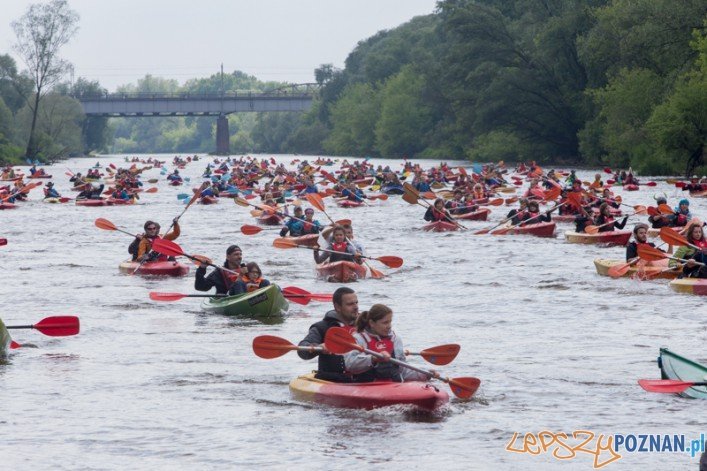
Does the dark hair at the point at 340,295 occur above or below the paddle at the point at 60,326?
above

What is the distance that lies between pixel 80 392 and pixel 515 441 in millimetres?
4510

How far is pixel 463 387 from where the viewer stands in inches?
424

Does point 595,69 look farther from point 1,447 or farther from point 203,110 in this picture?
point 203,110

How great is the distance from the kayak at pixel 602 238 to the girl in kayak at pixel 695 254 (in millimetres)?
6458

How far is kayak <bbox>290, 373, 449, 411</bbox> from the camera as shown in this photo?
1045cm

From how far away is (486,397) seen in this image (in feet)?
38.5

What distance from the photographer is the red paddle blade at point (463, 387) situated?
424 inches

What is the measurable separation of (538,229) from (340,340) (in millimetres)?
17901

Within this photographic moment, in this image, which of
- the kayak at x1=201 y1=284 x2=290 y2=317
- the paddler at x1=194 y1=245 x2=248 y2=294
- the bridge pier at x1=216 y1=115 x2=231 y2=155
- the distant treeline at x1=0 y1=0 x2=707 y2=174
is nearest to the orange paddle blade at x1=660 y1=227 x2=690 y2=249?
the kayak at x1=201 y1=284 x2=290 y2=317

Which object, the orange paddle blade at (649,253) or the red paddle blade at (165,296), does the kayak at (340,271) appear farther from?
the orange paddle blade at (649,253)

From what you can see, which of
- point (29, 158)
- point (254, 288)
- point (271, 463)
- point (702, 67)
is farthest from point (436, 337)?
point (29, 158)

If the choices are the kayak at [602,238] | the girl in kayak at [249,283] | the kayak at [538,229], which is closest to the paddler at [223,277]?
the girl in kayak at [249,283]

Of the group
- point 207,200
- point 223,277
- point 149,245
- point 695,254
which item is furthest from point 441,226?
point 207,200

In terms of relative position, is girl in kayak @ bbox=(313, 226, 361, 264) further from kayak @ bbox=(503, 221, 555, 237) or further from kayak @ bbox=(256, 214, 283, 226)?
kayak @ bbox=(256, 214, 283, 226)
